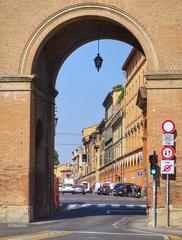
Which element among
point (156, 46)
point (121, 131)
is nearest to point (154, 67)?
point (156, 46)

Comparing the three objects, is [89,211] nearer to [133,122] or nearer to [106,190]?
[106,190]

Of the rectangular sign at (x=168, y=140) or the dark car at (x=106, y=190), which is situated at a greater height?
the rectangular sign at (x=168, y=140)

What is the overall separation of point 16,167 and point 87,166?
146708 millimetres

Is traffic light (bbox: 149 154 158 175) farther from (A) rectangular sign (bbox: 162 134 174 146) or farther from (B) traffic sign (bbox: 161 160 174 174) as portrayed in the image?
(A) rectangular sign (bbox: 162 134 174 146)

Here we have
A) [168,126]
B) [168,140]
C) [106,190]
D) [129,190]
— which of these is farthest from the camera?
[106,190]

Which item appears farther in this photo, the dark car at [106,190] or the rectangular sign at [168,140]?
the dark car at [106,190]

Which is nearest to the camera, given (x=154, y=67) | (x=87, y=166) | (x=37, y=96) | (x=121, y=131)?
(x=154, y=67)

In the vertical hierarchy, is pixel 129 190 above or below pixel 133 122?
below

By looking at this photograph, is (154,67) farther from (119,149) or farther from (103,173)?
(103,173)

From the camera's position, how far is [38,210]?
31.6 metres

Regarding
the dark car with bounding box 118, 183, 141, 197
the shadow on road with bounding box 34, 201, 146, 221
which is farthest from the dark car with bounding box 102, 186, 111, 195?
the shadow on road with bounding box 34, 201, 146, 221

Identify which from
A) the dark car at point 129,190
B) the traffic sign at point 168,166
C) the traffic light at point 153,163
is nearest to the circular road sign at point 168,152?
the traffic sign at point 168,166

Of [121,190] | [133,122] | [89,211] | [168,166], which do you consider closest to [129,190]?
[121,190]

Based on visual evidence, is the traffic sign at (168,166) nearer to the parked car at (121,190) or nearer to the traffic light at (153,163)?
the traffic light at (153,163)
